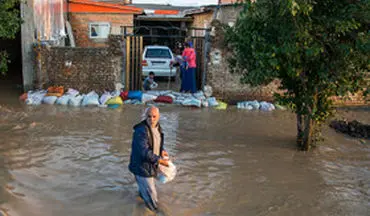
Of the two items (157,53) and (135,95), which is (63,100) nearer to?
(135,95)

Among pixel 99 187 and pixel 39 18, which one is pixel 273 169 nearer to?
pixel 99 187

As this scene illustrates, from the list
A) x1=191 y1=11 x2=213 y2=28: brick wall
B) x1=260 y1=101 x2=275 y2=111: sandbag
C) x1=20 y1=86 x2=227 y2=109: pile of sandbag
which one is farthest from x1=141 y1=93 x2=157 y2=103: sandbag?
x1=191 y1=11 x2=213 y2=28: brick wall

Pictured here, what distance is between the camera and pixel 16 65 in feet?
63.0

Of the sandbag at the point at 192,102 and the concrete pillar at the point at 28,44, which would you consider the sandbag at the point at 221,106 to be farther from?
the concrete pillar at the point at 28,44

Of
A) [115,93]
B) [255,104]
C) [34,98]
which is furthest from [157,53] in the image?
[34,98]

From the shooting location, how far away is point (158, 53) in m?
16.5

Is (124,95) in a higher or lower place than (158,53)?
lower

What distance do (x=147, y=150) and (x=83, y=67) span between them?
8768mm

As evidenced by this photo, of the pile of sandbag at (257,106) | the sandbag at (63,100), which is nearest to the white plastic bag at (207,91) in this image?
the pile of sandbag at (257,106)

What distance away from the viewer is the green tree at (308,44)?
6.00 meters

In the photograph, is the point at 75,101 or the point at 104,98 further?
the point at 104,98

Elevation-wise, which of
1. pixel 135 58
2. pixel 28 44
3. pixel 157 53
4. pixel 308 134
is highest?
pixel 28 44

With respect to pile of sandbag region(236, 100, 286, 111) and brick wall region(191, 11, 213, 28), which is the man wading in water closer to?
pile of sandbag region(236, 100, 286, 111)

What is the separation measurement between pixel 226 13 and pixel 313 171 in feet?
41.0
